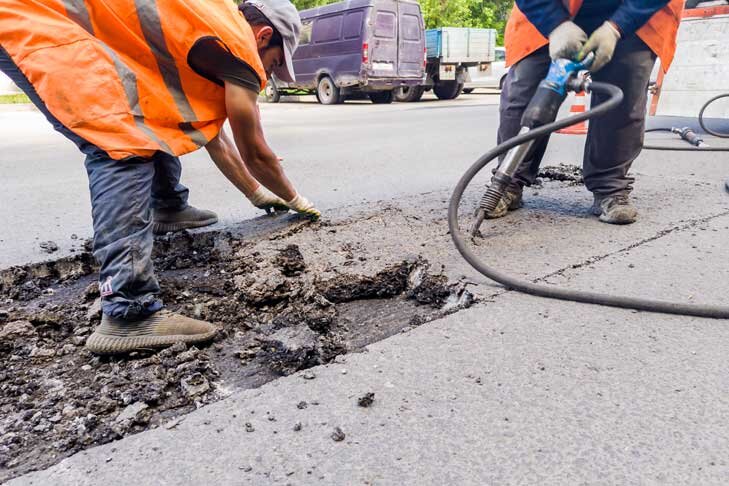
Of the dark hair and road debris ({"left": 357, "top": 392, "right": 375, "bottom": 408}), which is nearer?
road debris ({"left": 357, "top": 392, "right": 375, "bottom": 408})

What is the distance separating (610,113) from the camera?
2971 mm

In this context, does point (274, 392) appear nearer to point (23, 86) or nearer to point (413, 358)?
point (413, 358)

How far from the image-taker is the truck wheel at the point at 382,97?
48.4ft

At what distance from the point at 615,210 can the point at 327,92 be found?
1211 centimetres

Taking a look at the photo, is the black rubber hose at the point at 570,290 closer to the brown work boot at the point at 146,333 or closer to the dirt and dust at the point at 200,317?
the dirt and dust at the point at 200,317

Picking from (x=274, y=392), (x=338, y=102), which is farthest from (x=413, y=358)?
(x=338, y=102)

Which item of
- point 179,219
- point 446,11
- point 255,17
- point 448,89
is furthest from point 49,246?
point 446,11

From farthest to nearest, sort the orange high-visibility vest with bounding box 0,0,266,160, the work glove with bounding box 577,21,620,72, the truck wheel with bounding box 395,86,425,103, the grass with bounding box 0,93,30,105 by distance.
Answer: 1. the truck wheel with bounding box 395,86,425,103
2. the grass with bounding box 0,93,30,105
3. the work glove with bounding box 577,21,620,72
4. the orange high-visibility vest with bounding box 0,0,266,160

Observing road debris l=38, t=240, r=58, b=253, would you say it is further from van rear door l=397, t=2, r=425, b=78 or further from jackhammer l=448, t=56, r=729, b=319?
van rear door l=397, t=2, r=425, b=78

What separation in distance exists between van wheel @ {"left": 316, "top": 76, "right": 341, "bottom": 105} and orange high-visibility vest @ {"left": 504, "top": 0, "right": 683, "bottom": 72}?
11286mm

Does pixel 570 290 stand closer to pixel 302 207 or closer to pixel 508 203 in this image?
pixel 508 203

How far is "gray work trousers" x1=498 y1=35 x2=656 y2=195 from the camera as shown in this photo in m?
2.81

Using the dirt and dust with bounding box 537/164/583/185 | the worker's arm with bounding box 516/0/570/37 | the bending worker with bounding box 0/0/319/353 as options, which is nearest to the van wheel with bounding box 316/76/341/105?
the dirt and dust with bounding box 537/164/583/185

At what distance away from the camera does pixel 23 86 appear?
1.90m
